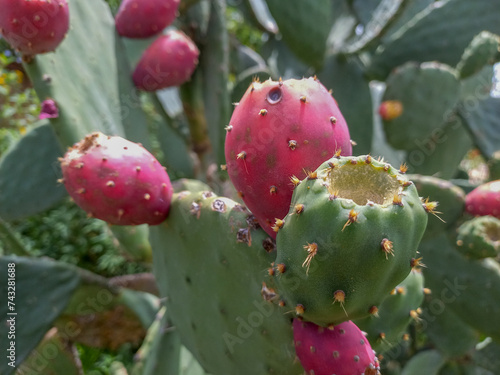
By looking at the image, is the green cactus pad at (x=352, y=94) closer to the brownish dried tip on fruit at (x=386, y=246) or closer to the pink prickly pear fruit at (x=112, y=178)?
the pink prickly pear fruit at (x=112, y=178)

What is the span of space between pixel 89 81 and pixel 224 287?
85cm

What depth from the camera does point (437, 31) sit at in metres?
2.26

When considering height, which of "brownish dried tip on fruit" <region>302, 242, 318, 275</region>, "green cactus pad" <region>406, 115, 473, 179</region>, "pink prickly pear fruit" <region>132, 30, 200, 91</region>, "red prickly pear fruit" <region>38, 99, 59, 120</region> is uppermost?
"brownish dried tip on fruit" <region>302, 242, 318, 275</region>

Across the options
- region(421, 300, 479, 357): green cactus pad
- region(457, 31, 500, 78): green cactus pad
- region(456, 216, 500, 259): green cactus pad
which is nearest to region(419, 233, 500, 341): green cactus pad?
region(456, 216, 500, 259): green cactus pad

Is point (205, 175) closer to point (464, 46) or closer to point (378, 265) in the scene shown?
point (464, 46)

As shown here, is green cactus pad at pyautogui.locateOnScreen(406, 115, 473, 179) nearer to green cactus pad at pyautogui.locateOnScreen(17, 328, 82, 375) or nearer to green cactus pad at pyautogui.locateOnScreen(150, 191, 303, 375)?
green cactus pad at pyautogui.locateOnScreen(150, 191, 303, 375)

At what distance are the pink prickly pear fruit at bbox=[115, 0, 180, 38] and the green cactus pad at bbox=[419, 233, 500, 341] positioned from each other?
1.26 metres

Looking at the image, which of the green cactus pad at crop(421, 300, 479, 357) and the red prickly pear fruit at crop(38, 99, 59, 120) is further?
the green cactus pad at crop(421, 300, 479, 357)

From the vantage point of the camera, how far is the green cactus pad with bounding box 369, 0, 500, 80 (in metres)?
2.24

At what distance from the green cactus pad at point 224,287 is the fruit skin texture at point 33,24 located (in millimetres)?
514

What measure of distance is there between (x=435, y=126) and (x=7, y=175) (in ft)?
6.13

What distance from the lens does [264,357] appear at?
106cm

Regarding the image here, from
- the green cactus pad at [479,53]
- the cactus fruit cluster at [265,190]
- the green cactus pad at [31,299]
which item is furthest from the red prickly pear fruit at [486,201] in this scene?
the green cactus pad at [31,299]

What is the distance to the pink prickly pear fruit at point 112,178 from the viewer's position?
40.3 inches
